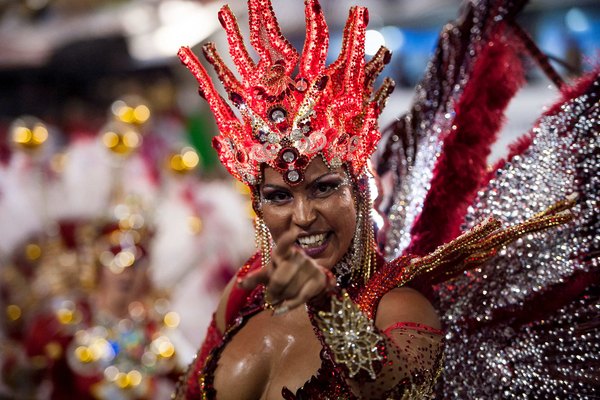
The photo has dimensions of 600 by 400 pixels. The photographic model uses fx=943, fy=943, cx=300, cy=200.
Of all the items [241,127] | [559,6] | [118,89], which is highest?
[118,89]

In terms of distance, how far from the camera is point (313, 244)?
203 centimetres

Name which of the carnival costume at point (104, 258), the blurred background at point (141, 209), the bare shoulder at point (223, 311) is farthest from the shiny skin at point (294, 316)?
the carnival costume at point (104, 258)

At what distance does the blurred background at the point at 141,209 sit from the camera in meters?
4.58

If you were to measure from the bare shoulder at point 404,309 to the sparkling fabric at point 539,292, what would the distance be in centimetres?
33

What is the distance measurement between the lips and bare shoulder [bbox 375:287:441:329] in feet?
0.61

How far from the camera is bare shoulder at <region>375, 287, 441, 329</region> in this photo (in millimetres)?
2010

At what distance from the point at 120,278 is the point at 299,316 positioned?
270 cm

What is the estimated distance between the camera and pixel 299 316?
2.18m

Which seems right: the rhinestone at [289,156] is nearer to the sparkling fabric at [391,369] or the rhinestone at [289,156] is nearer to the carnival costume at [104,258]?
the sparkling fabric at [391,369]

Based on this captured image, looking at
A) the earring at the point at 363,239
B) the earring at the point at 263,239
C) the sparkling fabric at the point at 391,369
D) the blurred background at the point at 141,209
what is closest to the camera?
the sparkling fabric at the point at 391,369

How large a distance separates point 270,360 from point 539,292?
2.25 feet

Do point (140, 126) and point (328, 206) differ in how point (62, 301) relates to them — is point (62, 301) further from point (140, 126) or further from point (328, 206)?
point (328, 206)

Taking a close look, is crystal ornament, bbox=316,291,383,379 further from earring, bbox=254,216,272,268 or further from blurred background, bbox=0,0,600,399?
blurred background, bbox=0,0,600,399

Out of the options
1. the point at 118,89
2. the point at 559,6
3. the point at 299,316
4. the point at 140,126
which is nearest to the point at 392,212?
the point at 299,316
